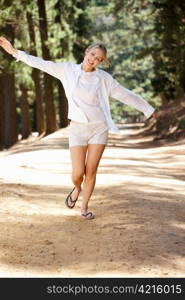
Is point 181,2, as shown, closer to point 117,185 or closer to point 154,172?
point 154,172

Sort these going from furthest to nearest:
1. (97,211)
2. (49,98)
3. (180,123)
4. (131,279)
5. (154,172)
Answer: (49,98) → (180,123) → (154,172) → (97,211) → (131,279)

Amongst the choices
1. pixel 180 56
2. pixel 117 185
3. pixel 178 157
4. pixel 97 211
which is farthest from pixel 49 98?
pixel 97 211

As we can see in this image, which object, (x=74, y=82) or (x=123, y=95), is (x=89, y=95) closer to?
(x=74, y=82)

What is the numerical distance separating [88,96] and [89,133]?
1.51 ft

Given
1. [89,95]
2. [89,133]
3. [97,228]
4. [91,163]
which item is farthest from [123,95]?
[97,228]

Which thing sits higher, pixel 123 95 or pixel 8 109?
pixel 123 95

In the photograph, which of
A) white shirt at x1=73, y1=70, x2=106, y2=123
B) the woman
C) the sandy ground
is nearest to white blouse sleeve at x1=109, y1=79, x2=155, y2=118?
the woman

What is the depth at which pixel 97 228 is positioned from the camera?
837cm

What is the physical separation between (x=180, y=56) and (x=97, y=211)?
82.4ft

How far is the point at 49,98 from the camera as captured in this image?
35.6 meters

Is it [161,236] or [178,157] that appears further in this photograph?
[178,157]

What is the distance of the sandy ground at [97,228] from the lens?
21.8ft

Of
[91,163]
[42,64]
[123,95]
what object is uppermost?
[42,64]

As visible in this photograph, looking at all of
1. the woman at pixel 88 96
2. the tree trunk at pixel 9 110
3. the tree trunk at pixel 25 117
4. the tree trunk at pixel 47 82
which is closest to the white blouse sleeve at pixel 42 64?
the woman at pixel 88 96
